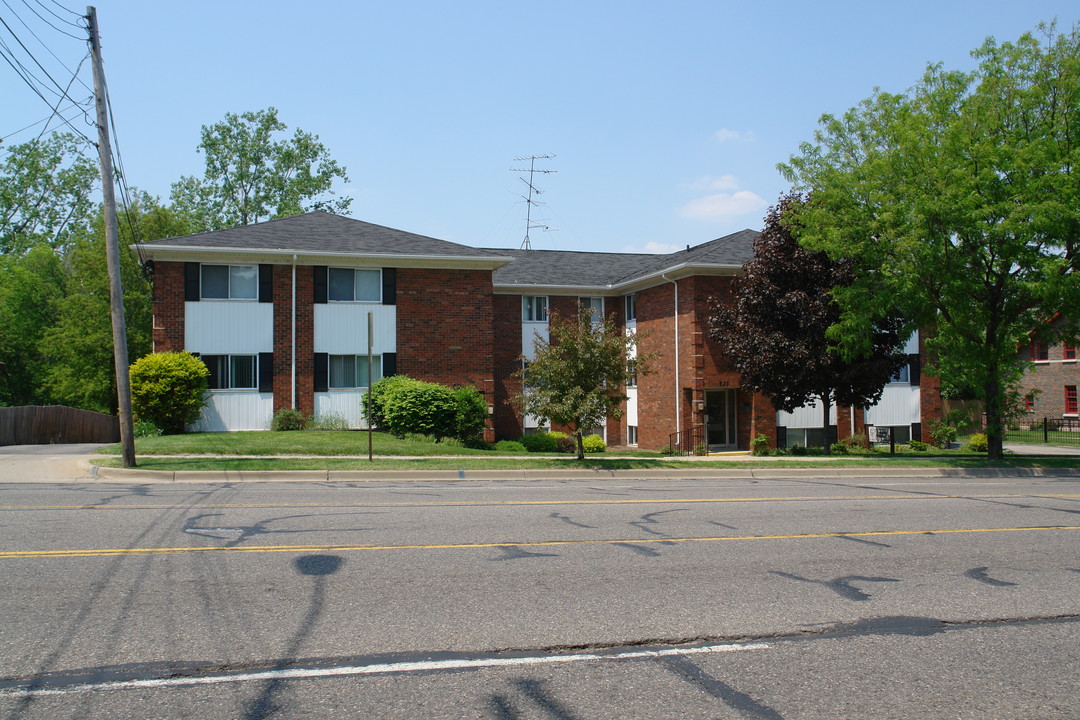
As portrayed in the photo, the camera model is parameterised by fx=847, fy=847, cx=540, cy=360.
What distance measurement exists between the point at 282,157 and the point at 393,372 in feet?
110

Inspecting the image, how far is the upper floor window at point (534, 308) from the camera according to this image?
3269cm

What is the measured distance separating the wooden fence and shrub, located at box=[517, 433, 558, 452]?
683 inches

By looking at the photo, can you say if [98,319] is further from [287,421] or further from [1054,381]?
[1054,381]

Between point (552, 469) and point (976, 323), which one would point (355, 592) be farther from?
point (976, 323)

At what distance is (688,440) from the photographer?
2880cm

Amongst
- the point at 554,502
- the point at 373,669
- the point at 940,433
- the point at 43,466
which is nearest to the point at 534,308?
the point at 940,433

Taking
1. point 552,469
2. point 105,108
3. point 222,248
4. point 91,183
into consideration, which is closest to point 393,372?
point 222,248

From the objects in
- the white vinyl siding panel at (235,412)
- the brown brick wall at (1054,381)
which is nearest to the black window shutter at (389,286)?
the white vinyl siding panel at (235,412)

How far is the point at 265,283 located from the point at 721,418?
53.5ft

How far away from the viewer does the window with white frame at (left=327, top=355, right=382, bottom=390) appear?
27547 mm

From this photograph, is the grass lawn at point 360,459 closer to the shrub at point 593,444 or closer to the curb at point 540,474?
the curb at point 540,474

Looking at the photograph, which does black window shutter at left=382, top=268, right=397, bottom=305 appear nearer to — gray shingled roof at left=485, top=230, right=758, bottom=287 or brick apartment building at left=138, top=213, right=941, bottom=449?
brick apartment building at left=138, top=213, right=941, bottom=449

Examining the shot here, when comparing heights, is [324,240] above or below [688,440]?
above

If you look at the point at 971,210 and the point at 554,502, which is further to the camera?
the point at 971,210
